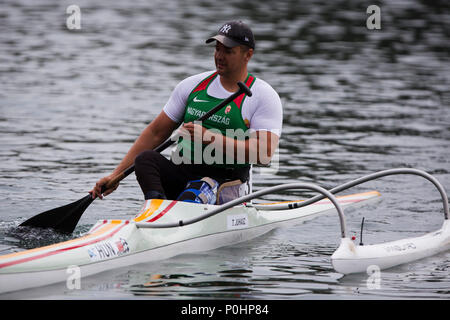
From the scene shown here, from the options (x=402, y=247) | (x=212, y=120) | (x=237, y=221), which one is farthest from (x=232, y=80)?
(x=402, y=247)

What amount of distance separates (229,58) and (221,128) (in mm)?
633

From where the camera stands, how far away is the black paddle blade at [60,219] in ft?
26.0

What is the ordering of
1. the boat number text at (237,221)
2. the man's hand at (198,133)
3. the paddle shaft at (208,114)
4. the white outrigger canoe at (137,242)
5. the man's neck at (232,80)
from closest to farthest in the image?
the white outrigger canoe at (137,242) < the man's hand at (198,133) < the paddle shaft at (208,114) < the man's neck at (232,80) < the boat number text at (237,221)

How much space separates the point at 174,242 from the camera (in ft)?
23.8

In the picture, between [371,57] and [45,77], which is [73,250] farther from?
[371,57]

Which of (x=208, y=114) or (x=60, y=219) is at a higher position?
(x=208, y=114)

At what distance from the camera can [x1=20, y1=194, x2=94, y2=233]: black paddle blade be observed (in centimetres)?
791

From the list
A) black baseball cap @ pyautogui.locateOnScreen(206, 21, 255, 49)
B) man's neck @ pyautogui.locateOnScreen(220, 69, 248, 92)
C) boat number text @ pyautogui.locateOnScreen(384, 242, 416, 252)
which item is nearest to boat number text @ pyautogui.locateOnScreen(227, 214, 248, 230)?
man's neck @ pyautogui.locateOnScreen(220, 69, 248, 92)

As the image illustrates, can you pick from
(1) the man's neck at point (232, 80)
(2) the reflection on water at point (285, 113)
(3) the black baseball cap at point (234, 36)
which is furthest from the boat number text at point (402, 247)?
(3) the black baseball cap at point (234, 36)

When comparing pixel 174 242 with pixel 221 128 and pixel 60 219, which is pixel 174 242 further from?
pixel 60 219

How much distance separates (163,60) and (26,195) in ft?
36.3

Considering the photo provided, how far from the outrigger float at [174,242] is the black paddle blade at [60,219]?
0.91 metres

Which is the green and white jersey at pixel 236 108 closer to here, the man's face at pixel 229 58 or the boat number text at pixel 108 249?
the man's face at pixel 229 58

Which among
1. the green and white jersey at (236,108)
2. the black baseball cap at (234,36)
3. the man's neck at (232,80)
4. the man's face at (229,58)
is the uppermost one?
the black baseball cap at (234,36)
